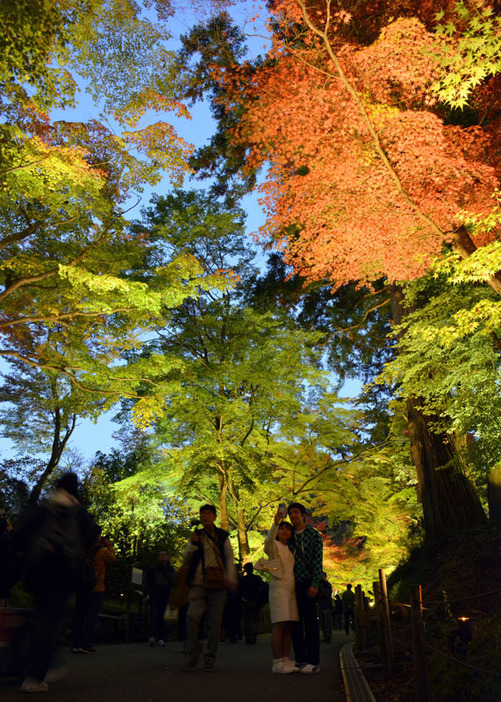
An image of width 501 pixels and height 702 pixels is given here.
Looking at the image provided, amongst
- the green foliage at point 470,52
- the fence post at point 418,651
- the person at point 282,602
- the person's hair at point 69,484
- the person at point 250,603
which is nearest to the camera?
the fence post at point 418,651

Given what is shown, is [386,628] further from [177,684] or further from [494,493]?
[494,493]

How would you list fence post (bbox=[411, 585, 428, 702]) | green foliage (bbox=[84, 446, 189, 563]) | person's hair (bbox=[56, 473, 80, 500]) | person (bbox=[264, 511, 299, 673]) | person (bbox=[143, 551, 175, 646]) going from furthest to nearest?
green foliage (bbox=[84, 446, 189, 563])
person (bbox=[143, 551, 175, 646])
person (bbox=[264, 511, 299, 673])
person's hair (bbox=[56, 473, 80, 500])
fence post (bbox=[411, 585, 428, 702])

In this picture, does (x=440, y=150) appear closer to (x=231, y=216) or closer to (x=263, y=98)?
(x=263, y=98)

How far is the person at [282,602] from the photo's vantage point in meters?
5.33

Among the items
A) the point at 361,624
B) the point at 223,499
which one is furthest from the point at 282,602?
the point at 223,499

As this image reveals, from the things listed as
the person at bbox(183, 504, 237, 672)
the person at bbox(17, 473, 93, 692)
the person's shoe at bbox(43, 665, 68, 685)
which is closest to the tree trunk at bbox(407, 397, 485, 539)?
the person at bbox(183, 504, 237, 672)

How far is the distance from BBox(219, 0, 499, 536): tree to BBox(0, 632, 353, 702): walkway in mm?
5361

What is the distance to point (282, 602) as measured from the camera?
535 cm

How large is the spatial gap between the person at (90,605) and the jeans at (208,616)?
2119mm

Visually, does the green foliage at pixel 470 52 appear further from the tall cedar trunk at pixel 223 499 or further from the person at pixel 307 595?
the tall cedar trunk at pixel 223 499

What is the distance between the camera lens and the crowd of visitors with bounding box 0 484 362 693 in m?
3.97

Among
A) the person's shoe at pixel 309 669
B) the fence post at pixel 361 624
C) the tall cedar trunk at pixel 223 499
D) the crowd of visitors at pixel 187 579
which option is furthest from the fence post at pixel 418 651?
the tall cedar trunk at pixel 223 499

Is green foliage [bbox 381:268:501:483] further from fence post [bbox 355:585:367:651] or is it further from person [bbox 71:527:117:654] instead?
person [bbox 71:527:117:654]

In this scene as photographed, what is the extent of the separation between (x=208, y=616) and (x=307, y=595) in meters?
1.03
